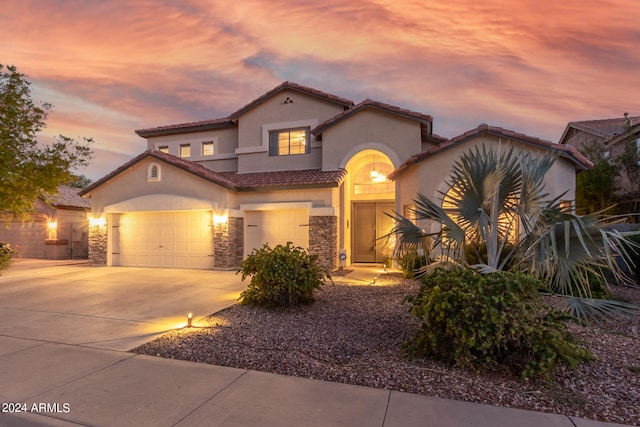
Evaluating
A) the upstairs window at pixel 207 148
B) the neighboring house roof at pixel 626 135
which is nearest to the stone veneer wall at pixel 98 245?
the upstairs window at pixel 207 148

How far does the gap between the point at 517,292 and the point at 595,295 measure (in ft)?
17.7

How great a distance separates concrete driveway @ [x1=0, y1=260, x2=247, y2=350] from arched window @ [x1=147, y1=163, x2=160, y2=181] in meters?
3.85

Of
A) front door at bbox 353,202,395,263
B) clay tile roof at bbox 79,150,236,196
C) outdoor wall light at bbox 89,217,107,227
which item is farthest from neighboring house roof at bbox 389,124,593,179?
outdoor wall light at bbox 89,217,107,227

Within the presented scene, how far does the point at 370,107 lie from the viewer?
13.7 meters

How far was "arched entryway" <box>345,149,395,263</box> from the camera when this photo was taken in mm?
15059

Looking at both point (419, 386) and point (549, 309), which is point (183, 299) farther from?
point (549, 309)

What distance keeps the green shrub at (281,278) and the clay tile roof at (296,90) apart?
31.0 feet

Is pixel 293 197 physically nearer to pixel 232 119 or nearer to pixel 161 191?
pixel 161 191

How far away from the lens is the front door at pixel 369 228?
49.6 feet

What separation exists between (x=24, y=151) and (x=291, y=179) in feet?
36.0

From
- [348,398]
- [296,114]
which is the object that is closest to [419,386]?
[348,398]

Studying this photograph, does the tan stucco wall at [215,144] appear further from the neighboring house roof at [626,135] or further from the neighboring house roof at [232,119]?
the neighboring house roof at [626,135]

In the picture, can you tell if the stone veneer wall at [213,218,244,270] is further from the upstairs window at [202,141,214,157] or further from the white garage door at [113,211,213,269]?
the upstairs window at [202,141,214,157]

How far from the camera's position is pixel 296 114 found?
15.7 m
